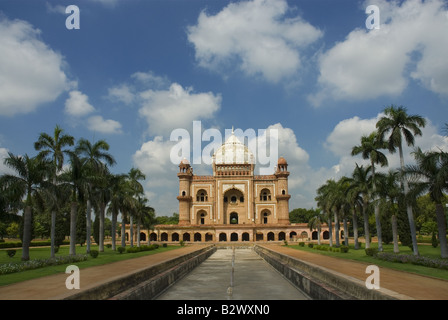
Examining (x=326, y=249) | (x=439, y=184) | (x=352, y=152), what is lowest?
(x=326, y=249)

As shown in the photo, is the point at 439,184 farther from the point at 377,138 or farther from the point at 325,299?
the point at 325,299

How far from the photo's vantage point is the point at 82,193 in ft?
94.7

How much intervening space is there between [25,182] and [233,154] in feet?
171

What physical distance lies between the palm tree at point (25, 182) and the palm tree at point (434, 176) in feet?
83.7

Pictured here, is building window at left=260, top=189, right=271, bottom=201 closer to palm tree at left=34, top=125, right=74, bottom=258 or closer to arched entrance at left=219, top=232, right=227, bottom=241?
arched entrance at left=219, top=232, right=227, bottom=241

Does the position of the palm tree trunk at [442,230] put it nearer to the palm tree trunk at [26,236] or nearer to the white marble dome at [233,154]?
the palm tree trunk at [26,236]

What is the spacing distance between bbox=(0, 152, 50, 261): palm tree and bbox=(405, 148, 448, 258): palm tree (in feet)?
83.7

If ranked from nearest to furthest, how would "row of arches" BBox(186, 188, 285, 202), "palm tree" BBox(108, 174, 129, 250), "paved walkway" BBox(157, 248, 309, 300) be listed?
1. "paved walkway" BBox(157, 248, 309, 300)
2. "palm tree" BBox(108, 174, 129, 250)
3. "row of arches" BBox(186, 188, 285, 202)

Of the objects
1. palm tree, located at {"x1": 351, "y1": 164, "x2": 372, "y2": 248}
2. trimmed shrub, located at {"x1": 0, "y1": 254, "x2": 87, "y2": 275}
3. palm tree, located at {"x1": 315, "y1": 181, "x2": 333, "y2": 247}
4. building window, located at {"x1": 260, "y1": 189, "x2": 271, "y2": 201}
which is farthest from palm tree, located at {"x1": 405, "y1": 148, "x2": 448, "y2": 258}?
building window, located at {"x1": 260, "y1": 189, "x2": 271, "y2": 201}

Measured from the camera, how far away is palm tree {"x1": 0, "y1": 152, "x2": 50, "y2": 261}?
24.3 m

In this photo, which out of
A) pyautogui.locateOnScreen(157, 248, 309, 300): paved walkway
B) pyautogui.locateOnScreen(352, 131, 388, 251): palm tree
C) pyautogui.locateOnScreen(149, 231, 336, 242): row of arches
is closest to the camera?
pyautogui.locateOnScreen(157, 248, 309, 300): paved walkway
